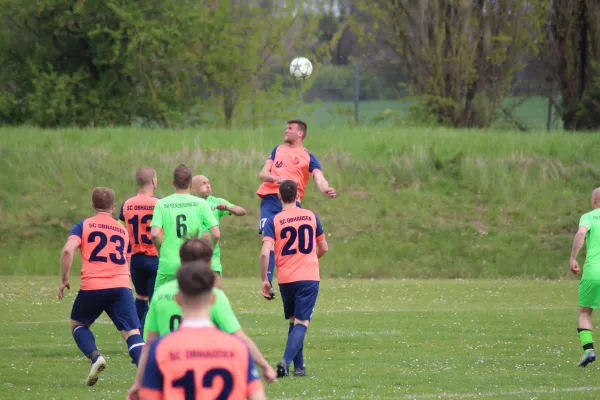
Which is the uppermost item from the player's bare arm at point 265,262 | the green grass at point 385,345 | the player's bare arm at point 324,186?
the player's bare arm at point 324,186

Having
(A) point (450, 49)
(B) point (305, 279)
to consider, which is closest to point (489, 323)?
(B) point (305, 279)

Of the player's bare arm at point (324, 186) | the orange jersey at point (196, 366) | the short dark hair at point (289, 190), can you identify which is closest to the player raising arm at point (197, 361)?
the orange jersey at point (196, 366)

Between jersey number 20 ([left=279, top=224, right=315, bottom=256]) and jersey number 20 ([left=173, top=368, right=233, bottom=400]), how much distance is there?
15.3ft

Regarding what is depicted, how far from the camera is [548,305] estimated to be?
51.5 ft

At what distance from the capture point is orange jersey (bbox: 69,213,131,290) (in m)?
8.38

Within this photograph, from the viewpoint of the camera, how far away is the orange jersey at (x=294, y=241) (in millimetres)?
8617

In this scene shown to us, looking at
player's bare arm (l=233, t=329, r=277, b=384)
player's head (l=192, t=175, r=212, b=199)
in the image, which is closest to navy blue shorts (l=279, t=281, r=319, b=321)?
player's head (l=192, t=175, r=212, b=199)

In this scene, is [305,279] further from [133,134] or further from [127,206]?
[133,134]

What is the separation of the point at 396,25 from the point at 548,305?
1800 centimetres

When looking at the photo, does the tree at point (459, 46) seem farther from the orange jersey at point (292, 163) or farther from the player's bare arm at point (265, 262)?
the player's bare arm at point (265, 262)

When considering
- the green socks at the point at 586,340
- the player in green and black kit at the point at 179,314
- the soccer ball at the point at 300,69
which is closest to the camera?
the player in green and black kit at the point at 179,314

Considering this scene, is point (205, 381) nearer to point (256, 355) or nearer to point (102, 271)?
point (256, 355)

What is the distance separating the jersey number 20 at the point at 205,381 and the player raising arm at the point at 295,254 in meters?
4.54

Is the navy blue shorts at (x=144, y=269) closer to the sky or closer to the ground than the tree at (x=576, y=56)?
closer to the ground
